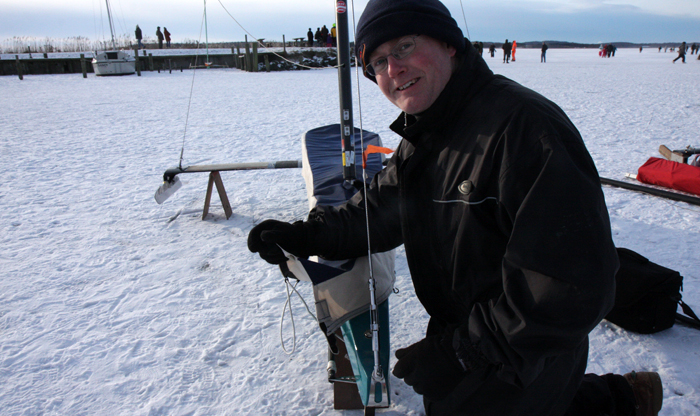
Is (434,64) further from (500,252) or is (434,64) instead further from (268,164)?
(268,164)

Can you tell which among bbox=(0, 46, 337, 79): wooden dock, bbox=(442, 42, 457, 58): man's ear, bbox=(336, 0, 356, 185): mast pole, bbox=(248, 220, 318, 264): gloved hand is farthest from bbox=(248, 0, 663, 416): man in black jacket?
bbox=(0, 46, 337, 79): wooden dock

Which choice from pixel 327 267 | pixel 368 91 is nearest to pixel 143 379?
pixel 327 267

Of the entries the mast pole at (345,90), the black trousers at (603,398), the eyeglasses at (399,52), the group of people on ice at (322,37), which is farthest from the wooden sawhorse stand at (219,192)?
the group of people on ice at (322,37)

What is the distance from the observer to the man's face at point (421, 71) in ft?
4.42

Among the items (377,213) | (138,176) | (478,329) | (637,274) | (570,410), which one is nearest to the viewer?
(478,329)

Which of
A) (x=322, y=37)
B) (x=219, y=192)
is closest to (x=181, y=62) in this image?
(x=322, y=37)

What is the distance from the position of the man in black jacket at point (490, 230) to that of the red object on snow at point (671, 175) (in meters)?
3.75

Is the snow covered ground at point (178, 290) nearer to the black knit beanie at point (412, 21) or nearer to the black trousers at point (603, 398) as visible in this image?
the black trousers at point (603, 398)

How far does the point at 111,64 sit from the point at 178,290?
26.2 meters

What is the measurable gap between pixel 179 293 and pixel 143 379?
88 centimetres

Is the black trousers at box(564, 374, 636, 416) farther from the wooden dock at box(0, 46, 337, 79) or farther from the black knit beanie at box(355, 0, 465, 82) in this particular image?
the wooden dock at box(0, 46, 337, 79)

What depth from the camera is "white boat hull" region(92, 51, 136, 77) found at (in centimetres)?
2430

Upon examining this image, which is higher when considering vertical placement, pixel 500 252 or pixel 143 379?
pixel 500 252

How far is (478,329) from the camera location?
1.21 meters
